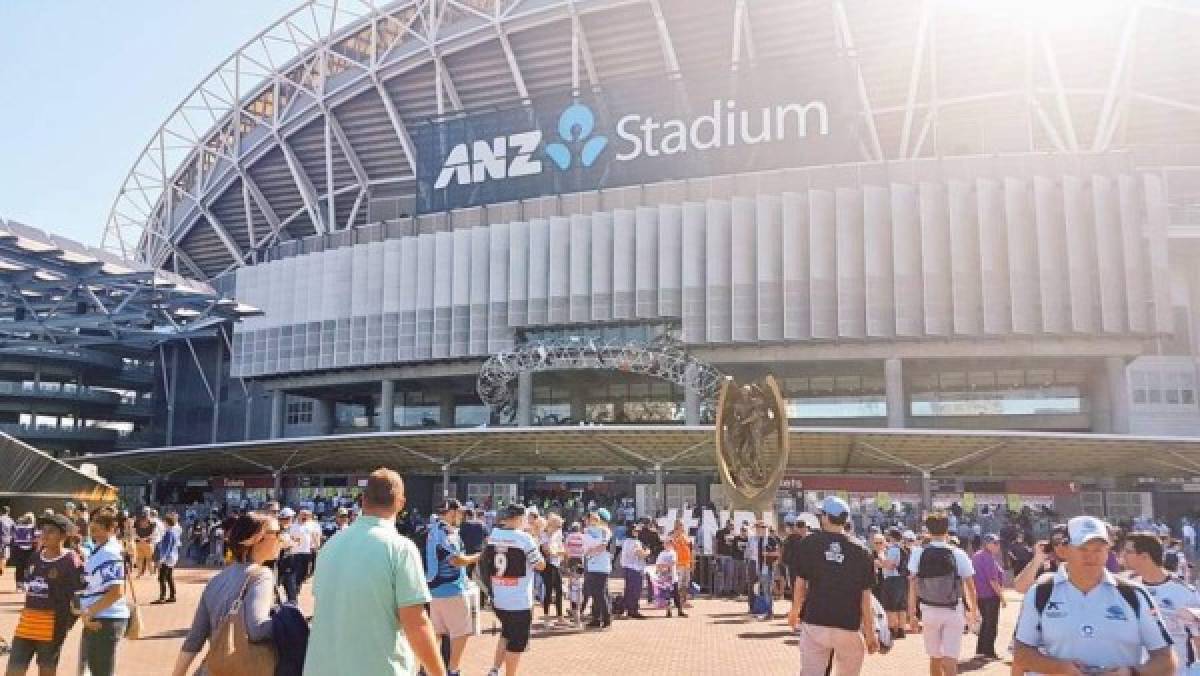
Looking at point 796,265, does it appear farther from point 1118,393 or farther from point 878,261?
point 1118,393

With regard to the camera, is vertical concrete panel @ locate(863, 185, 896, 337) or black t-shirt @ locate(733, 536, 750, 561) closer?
black t-shirt @ locate(733, 536, 750, 561)

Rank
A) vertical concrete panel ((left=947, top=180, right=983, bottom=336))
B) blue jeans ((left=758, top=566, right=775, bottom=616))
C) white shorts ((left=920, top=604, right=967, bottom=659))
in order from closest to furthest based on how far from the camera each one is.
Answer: white shorts ((left=920, top=604, right=967, bottom=659)), blue jeans ((left=758, top=566, right=775, bottom=616)), vertical concrete panel ((left=947, top=180, right=983, bottom=336))

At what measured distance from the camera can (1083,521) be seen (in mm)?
4715

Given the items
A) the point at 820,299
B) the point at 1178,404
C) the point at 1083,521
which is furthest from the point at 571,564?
the point at 1178,404

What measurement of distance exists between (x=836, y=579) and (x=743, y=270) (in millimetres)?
43233

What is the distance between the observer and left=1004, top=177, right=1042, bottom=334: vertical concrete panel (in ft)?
149

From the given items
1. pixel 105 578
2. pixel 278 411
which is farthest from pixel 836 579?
pixel 278 411

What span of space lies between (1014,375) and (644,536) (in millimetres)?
36158

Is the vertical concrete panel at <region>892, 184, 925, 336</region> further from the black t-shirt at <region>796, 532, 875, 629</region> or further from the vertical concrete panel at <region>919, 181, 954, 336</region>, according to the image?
the black t-shirt at <region>796, 532, 875, 629</region>

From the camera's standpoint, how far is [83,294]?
45.1m

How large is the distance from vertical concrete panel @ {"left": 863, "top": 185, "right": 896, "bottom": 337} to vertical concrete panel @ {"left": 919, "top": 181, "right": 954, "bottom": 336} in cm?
166

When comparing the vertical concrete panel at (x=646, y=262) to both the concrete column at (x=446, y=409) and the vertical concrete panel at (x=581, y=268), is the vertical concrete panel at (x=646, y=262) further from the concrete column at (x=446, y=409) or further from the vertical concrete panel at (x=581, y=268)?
the concrete column at (x=446, y=409)

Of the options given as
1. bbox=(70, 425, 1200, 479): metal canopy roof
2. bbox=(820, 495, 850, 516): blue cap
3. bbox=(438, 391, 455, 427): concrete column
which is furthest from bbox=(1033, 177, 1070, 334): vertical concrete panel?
bbox=(820, 495, 850, 516): blue cap

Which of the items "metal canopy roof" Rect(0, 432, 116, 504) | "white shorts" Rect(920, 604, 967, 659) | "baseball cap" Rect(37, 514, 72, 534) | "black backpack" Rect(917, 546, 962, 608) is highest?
"metal canopy roof" Rect(0, 432, 116, 504)
